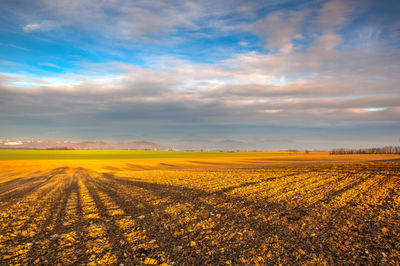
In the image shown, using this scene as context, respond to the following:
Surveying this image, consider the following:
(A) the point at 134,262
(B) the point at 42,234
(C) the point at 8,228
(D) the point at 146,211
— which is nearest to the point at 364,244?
(A) the point at 134,262

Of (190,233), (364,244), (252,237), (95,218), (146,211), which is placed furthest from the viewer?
(146,211)

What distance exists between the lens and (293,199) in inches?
545

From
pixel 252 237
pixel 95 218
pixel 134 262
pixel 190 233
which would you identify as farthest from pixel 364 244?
pixel 95 218

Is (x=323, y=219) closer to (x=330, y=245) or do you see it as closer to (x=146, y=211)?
(x=330, y=245)

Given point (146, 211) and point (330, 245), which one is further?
point (146, 211)

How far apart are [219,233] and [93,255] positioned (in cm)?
446

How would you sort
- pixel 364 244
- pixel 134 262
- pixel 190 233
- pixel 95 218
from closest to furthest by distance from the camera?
pixel 134 262, pixel 364 244, pixel 190 233, pixel 95 218

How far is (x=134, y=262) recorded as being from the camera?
6582 millimetres

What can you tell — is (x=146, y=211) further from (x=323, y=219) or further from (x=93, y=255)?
(x=323, y=219)

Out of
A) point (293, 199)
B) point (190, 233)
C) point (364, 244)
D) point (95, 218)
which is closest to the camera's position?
point (364, 244)

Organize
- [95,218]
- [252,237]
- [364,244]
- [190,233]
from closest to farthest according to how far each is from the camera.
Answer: [364,244], [252,237], [190,233], [95,218]

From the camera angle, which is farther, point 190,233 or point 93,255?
point 190,233

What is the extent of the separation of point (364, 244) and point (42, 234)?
474 inches

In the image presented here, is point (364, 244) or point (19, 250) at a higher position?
point (364, 244)
